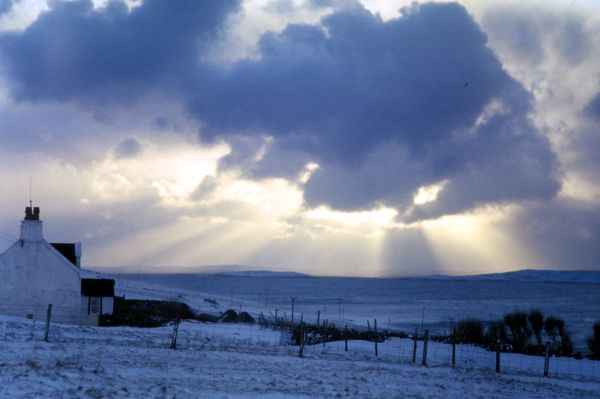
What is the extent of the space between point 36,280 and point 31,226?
2.98 metres

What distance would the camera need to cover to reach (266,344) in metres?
30.9

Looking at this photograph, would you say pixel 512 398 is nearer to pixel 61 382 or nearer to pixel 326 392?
pixel 326 392

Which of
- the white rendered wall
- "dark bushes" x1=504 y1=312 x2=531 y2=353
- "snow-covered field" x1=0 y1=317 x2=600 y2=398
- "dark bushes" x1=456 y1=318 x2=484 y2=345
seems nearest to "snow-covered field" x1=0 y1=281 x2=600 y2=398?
"snow-covered field" x1=0 y1=317 x2=600 y2=398

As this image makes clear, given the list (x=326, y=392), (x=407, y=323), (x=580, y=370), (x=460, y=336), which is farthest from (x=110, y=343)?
(x=407, y=323)

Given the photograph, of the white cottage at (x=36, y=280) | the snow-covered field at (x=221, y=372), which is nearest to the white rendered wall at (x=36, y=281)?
the white cottage at (x=36, y=280)

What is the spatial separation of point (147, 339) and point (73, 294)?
922cm

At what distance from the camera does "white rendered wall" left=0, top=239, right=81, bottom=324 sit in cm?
3341

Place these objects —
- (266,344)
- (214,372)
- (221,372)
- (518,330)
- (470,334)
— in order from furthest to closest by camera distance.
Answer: (470,334) < (518,330) < (266,344) < (221,372) < (214,372)

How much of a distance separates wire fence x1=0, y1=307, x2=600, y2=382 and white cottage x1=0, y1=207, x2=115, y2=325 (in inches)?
15.7

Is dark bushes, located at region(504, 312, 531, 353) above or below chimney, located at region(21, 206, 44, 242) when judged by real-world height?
below

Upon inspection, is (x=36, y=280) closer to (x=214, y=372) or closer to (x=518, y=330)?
(x=214, y=372)

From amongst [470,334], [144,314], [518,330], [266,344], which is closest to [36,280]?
[144,314]

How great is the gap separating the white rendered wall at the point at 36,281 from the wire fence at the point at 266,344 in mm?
329

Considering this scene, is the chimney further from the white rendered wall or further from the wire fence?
the wire fence
